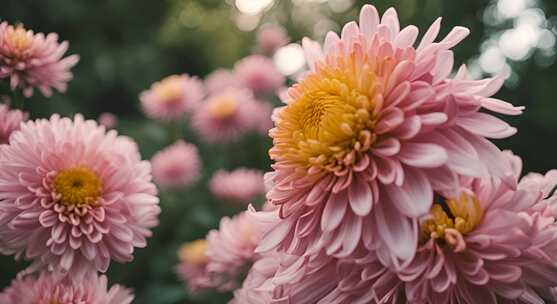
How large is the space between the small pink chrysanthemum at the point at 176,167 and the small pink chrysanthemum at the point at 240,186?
100 millimetres

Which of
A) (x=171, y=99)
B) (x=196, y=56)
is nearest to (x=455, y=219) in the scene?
(x=171, y=99)

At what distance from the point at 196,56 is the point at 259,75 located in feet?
3.67

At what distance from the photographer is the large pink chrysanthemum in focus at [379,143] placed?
43 centimetres

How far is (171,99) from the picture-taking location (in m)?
1.47

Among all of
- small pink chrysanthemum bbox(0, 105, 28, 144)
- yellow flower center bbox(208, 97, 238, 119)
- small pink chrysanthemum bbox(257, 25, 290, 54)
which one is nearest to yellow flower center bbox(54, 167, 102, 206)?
small pink chrysanthemum bbox(0, 105, 28, 144)

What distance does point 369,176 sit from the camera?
1.48 feet

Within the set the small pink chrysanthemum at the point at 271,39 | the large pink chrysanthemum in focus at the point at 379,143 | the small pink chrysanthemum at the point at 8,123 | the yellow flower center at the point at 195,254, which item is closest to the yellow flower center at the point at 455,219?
the large pink chrysanthemum in focus at the point at 379,143

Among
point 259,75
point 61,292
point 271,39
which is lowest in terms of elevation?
point 61,292

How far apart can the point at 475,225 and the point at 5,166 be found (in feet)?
1.55

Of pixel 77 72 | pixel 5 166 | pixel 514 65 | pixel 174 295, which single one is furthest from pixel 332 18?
pixel 5 166

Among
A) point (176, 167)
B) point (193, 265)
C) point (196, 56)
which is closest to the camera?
point (193, 265)

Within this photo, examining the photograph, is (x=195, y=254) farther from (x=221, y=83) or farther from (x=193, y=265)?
(x=221, y=83)

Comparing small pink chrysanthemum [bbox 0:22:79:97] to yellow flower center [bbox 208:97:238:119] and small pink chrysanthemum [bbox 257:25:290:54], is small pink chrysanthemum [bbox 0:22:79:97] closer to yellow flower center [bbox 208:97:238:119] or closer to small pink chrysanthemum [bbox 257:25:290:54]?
yellow flower center [bbox 208:97:238:119]

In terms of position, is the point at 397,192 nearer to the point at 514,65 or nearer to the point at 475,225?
the point at 475,225
